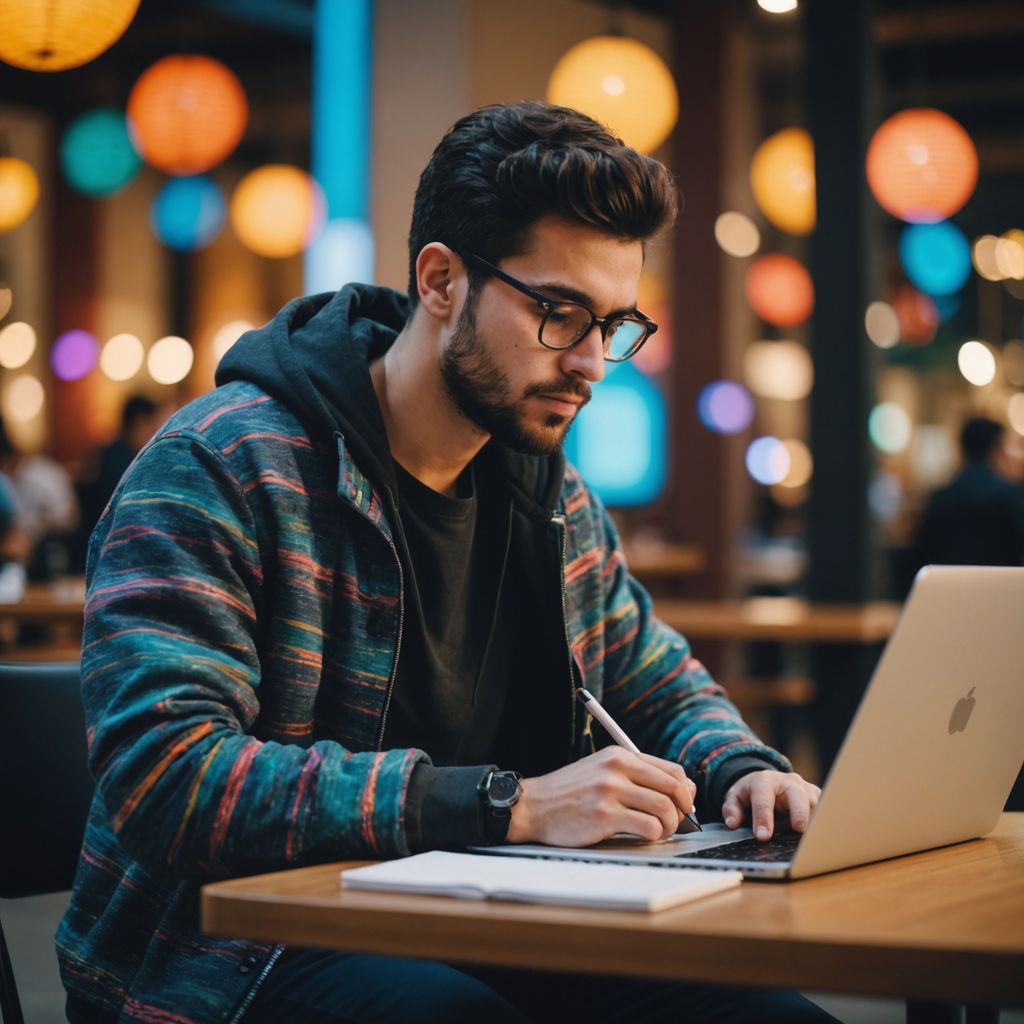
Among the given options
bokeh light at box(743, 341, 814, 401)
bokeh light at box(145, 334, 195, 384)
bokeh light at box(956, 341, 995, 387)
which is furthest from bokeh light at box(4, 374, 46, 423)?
bokeh light at box(956, 341, 995, 387)

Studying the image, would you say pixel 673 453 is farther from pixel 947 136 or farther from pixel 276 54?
pixel 276 54

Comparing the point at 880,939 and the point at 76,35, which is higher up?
the point at 76,35

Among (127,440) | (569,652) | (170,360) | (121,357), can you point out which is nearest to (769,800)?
(569,652)

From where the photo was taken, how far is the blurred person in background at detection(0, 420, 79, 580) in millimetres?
5145

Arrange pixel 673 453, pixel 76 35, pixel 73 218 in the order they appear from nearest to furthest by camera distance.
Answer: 1. pixel 76 35
2. pixel 673 453
3. pixel 73 218

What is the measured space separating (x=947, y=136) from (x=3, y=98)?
8.55 m

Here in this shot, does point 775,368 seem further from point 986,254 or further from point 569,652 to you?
point 569,652

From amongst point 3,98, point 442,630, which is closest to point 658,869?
point 442,630

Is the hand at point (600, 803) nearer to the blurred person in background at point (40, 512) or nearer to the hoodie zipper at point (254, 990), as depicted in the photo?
the hoodie zipper at point (254, 990)

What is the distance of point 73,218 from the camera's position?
1229 centimetres

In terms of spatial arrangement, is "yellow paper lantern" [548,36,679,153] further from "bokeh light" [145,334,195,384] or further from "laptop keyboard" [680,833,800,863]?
"bokeh light" [145,334,195,384]

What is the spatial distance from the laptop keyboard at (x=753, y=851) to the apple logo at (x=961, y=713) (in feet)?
0.59

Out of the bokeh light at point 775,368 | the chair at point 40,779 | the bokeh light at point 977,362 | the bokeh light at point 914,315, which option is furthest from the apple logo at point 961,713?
the bokeh light at point 977,362

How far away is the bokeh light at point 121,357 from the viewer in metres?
13.0
